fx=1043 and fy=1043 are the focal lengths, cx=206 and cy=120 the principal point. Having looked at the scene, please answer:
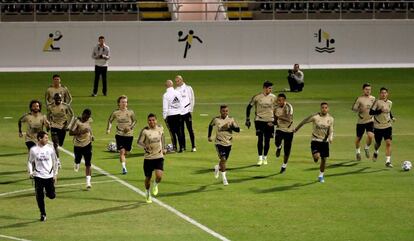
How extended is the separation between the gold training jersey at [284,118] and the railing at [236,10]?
2639 cm

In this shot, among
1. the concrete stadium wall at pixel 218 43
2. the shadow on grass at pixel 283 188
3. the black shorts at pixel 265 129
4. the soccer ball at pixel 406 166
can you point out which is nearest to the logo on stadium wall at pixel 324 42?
the concrete stadium wall at pixel 218 43

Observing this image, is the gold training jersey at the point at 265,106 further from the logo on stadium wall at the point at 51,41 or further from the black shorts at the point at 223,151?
the logo on stadium wall at the point at 51,41

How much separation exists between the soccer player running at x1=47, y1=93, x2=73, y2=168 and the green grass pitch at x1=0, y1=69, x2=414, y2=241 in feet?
3.02

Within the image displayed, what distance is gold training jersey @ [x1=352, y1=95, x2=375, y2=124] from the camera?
29781mm

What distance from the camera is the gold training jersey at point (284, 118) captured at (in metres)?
28.2

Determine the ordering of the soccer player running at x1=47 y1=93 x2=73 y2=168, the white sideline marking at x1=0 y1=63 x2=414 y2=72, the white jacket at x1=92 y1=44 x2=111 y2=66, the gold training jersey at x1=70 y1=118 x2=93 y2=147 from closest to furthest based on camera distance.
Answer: the gold training jersey at x1=70 y1=118 x2=93 y2=147, the soccer player running at x1=47 y1=93 x2=73 y2=168, the white jacket at x1=92 y1=44 x2=111 y2=66, the white sideline marking at x1=0 y1=63 x2=414 y2=72

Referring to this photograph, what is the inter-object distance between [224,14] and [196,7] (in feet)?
9.36

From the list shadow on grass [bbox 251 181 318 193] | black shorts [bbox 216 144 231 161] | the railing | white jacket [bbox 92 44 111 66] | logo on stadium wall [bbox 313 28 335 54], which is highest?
the railing

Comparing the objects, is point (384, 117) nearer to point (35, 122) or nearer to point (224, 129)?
point (224, 129)

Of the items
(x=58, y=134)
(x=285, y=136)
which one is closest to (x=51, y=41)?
(x=58, y=134)

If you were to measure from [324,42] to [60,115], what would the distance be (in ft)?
96.9

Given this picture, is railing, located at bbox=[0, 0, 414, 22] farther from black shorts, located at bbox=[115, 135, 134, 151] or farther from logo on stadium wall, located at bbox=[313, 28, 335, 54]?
black shorts, located at bbox=[115, 135, 134, 151]

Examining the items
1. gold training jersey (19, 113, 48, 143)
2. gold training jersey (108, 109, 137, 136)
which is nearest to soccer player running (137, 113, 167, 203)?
gold training jersey (19, 113, 48, 143)

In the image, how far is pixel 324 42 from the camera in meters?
56.3
